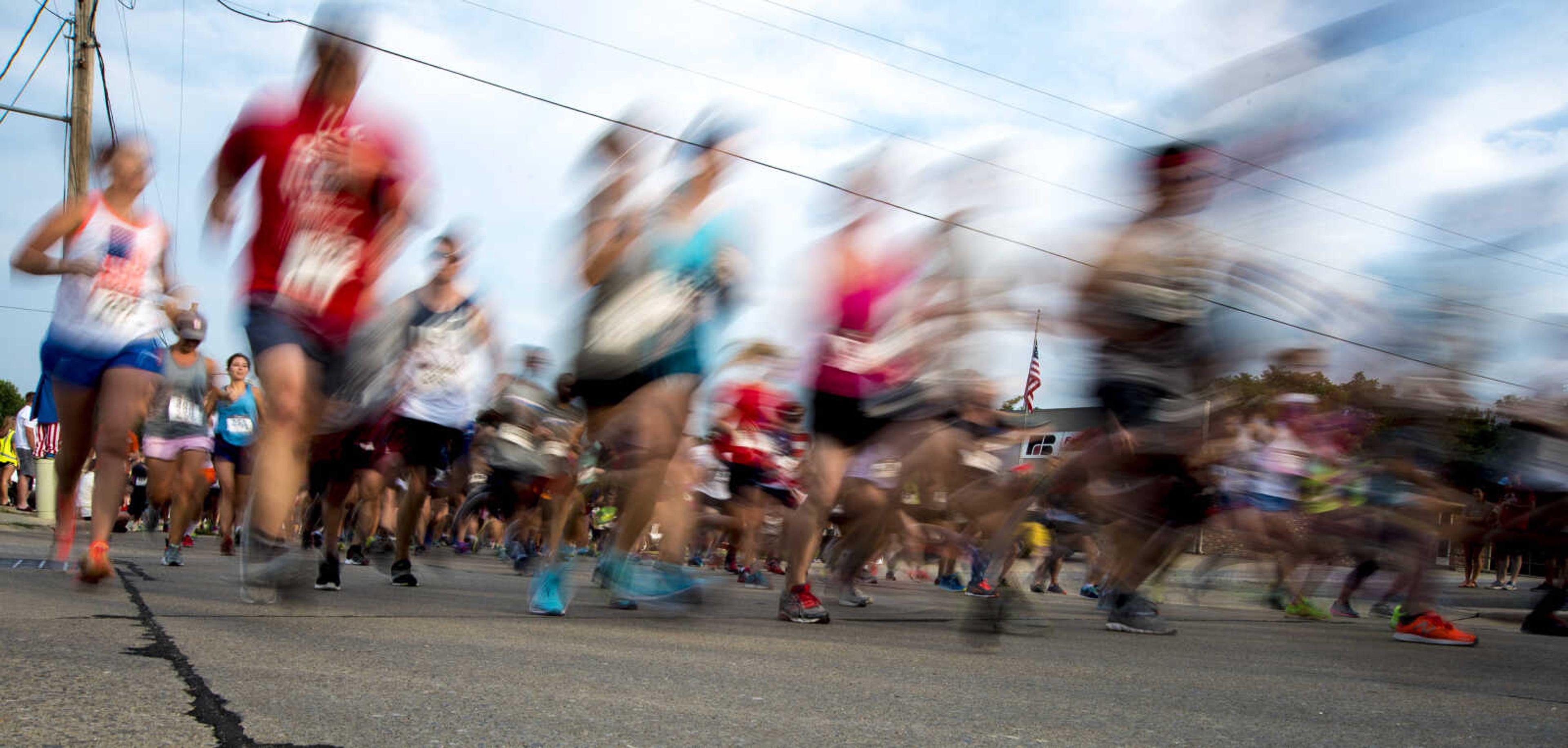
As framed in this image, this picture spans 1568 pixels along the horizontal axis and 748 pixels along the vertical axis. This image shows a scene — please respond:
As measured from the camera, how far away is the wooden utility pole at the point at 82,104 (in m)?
13.8

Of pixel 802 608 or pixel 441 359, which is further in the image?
pixel 802 608

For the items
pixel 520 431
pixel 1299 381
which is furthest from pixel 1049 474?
pixel 520 431

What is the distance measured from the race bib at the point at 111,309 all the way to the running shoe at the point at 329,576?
226 centimetres

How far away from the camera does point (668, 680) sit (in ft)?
12.5

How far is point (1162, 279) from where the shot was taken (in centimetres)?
253

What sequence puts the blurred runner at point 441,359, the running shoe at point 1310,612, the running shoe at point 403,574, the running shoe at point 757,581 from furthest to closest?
the running shoe at point 757,581, the running shoe at point 1310,612, the running shoe at point 403,574, the blurred runner at point 441,359

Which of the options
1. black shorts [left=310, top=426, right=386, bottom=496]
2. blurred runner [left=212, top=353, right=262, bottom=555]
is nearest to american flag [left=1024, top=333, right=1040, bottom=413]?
black shorts [left=310, top=426, right=386, bottom=496]

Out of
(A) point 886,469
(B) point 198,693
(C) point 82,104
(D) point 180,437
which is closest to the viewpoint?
(B) point 198,693

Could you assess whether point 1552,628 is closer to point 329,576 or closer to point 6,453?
point 329,576

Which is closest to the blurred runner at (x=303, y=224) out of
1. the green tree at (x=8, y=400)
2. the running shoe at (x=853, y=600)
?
the running shoe at (x=853, y=600)

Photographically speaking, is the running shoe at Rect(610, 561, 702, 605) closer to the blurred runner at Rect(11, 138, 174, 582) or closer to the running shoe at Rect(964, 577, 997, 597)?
the running shoe at Rect(964, 577, 997, 597)

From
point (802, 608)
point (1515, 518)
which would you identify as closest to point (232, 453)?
point (802, 608)

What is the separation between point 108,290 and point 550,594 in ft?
7.78

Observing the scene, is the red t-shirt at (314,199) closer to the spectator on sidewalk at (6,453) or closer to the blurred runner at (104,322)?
the blurred runner at (104,322)
